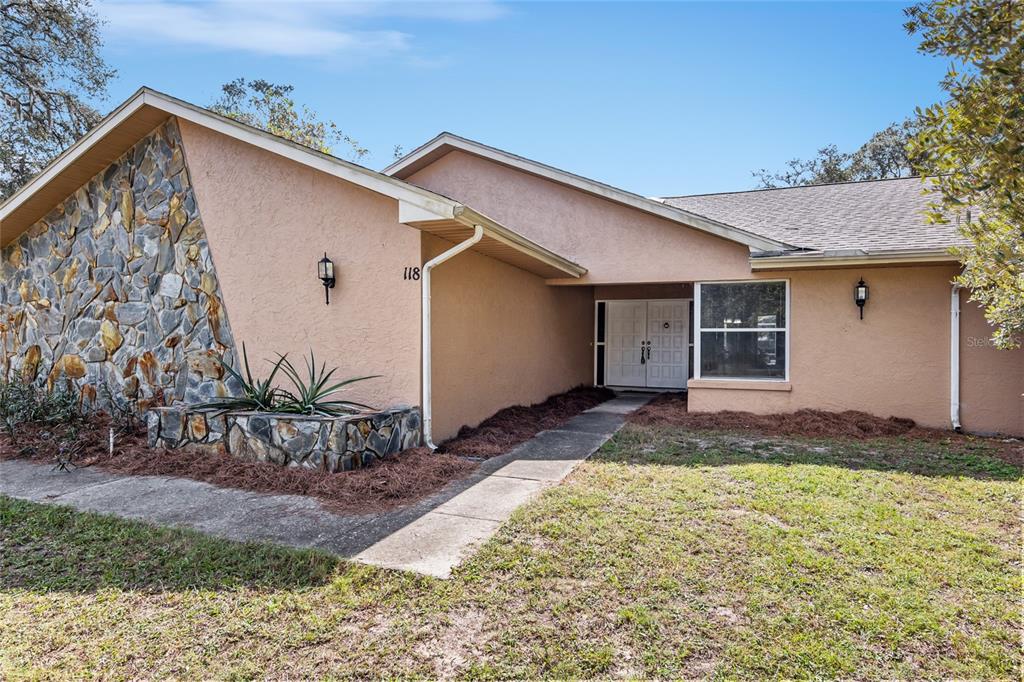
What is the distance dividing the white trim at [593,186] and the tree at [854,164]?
20.1m

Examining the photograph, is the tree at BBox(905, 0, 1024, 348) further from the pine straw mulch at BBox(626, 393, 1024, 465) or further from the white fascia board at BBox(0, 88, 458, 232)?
the pine straw mulch at BBox(626, 393, 1024, 465)

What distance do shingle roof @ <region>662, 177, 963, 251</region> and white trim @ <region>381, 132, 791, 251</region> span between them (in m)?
0.85

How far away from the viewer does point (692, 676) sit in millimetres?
2686

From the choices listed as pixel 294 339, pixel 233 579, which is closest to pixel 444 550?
pixel 233 579

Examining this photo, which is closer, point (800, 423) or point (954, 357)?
point (954, 357)

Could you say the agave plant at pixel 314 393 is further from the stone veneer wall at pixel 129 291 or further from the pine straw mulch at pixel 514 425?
the pine straw mulch at pixel 514 425

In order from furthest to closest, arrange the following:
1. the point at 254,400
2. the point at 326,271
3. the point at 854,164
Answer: the point at 854,164, the point at 326,271, the point at 254,400

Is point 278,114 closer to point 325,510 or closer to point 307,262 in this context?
point 307,262

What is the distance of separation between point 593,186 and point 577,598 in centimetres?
804

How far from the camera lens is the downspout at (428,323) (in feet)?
21.7

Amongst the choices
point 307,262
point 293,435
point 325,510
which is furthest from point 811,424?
point 307,262

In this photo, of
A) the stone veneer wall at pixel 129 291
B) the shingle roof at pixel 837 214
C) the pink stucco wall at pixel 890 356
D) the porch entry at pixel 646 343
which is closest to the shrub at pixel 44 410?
the stone veneer wall at pixel 129 291

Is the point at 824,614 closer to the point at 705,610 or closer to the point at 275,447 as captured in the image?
the point at 705,610

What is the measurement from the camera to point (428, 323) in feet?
22.2
